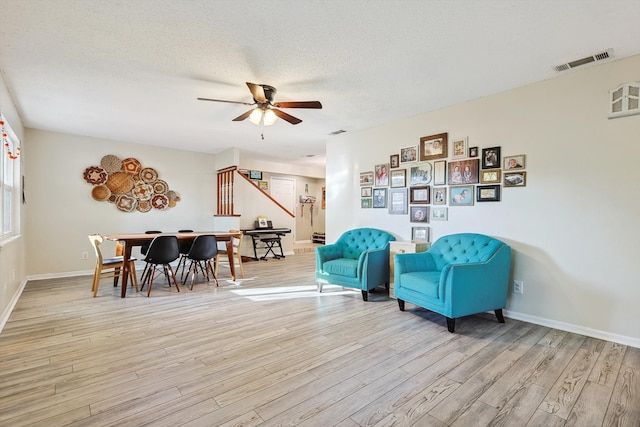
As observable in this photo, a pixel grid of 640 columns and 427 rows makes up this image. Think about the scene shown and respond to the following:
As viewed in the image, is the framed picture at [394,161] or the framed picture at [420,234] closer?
the framed picture at [420,234]

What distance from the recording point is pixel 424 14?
6.95ft

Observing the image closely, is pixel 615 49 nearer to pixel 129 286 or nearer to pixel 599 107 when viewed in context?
pixel 599 107

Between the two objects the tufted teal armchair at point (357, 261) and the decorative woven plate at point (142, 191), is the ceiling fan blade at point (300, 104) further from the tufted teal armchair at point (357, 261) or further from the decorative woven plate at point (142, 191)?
the decorative woven plate at point (142, 191)

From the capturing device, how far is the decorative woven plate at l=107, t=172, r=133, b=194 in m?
5.84

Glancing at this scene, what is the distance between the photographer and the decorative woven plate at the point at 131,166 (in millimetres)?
5980

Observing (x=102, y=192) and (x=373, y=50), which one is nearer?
(x=373, y=50)

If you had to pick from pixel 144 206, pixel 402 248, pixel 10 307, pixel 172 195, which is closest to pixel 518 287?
pixel 402 248

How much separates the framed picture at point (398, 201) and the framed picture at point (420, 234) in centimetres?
30

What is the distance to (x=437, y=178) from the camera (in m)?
3.98

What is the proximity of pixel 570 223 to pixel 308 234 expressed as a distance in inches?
318

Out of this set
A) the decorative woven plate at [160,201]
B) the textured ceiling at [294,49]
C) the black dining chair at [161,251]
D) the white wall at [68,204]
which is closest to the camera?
the textured ceiling at [294,49]

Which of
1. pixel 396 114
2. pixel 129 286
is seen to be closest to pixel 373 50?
pixel 396 114

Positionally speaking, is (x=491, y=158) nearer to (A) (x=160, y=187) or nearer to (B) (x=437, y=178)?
(B) (x=437, y=178)

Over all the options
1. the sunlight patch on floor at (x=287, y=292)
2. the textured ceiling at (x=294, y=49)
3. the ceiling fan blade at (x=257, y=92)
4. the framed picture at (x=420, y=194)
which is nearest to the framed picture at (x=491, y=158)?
the textured ceiling at (x=294, y=49)
